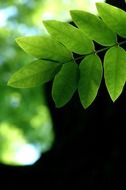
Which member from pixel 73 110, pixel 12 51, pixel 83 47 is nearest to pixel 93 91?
pixel 83 47

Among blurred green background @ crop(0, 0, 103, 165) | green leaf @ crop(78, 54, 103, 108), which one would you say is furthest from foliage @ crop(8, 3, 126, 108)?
blurred green background @ crop(0, 0, 103, 165)

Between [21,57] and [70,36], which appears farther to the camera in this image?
[21,57]

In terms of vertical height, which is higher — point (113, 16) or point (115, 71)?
point (113, 16)

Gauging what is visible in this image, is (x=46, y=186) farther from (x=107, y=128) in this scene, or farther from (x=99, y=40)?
(x=99, y=40)

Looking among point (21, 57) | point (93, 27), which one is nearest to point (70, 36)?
point (93, 27)

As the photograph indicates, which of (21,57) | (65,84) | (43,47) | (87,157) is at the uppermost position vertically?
(43,47)

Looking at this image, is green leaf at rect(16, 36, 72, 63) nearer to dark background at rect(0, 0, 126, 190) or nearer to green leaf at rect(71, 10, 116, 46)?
green leaf at rect(71, 10, 116, 46)

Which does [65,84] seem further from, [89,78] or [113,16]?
[113,16]

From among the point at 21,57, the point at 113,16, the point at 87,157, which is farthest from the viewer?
the point at 21,57
